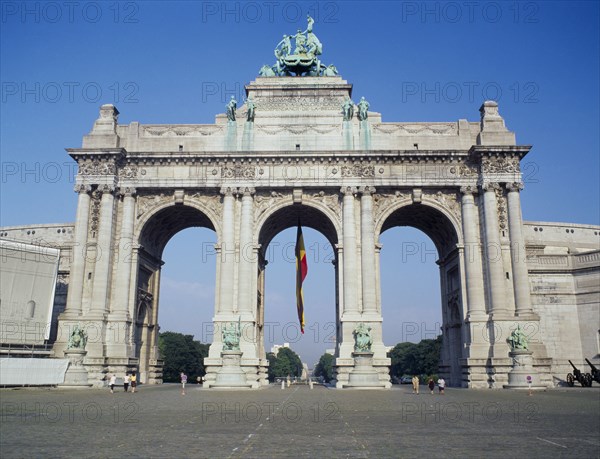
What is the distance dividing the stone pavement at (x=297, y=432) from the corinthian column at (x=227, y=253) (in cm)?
2135

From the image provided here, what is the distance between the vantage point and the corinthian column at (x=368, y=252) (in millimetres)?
42062

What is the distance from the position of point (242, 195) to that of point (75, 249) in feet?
45.4

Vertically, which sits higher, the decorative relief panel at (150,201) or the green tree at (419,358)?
the decorative relief panel at (150,201)

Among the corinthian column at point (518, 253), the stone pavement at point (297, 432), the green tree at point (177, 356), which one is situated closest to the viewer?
the stone pavement at point (297, 432)

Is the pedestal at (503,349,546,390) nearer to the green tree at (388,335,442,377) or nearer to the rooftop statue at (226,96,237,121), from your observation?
the rooftop statue at (226,96,237,121)

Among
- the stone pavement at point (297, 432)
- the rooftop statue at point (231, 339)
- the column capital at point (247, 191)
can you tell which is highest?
the column capital at point (247, 191)

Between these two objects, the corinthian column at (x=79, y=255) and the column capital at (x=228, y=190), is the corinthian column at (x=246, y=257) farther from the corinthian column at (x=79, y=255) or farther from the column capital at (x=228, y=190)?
the corinthian column at (x=79, y=255)

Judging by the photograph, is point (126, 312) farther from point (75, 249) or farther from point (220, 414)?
point (220, 414)

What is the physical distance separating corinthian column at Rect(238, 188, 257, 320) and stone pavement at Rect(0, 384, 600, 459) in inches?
838

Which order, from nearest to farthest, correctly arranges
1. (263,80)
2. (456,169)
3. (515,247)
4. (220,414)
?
(220,414) < (515,247) < (456,169) < (263,80)

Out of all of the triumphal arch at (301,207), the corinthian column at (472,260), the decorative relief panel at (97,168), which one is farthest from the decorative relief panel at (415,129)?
the decorative relief panel at (97,168)

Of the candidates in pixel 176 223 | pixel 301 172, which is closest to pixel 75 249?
pixel 176 223

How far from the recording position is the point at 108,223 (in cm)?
4359

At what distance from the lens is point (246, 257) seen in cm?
4306
